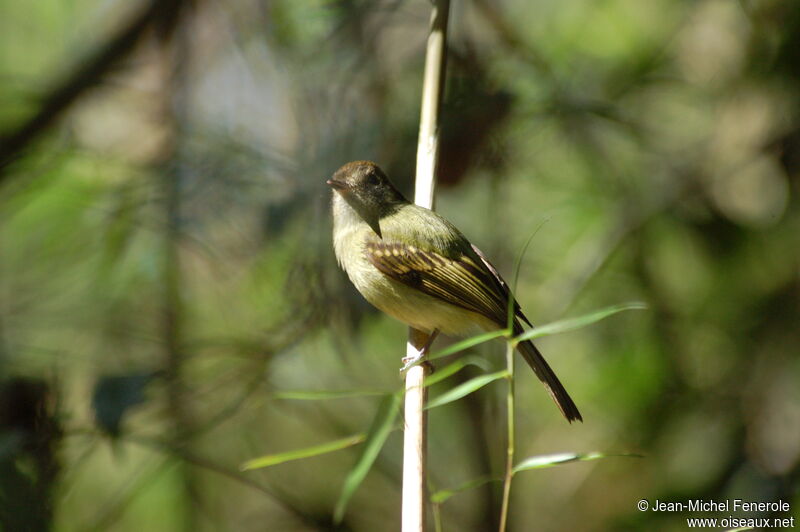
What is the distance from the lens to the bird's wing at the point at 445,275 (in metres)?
2.70

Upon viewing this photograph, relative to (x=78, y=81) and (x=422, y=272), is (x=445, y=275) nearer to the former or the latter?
(x=422, y=272)

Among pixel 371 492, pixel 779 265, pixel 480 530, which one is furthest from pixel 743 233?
pixel 371 492

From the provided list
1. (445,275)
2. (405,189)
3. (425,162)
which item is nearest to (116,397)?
(445,275)

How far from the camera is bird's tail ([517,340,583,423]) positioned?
2.54m

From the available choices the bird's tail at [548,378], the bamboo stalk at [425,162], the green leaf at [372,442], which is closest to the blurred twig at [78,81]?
the bamboo stalk at [425,162]

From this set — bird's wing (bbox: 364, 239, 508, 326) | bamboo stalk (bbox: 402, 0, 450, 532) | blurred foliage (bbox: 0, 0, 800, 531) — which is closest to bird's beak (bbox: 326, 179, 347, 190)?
bird's wing (bbox: 364, 239, 508, 326)

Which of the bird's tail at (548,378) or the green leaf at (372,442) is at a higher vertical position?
the bird's tail at (548,378)

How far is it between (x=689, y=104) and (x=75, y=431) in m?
3.43

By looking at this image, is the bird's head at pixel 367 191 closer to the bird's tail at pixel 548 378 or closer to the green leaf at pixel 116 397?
the bird's tail at pixel 548 378

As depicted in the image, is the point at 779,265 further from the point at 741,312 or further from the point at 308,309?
the point at 308,309

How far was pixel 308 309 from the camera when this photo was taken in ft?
11.4

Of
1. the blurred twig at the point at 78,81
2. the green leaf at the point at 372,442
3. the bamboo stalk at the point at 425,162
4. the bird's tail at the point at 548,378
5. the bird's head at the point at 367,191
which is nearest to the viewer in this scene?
the green leaf at the point at 372,442

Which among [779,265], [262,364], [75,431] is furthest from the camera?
[779,265]

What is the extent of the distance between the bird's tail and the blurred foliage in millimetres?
910
